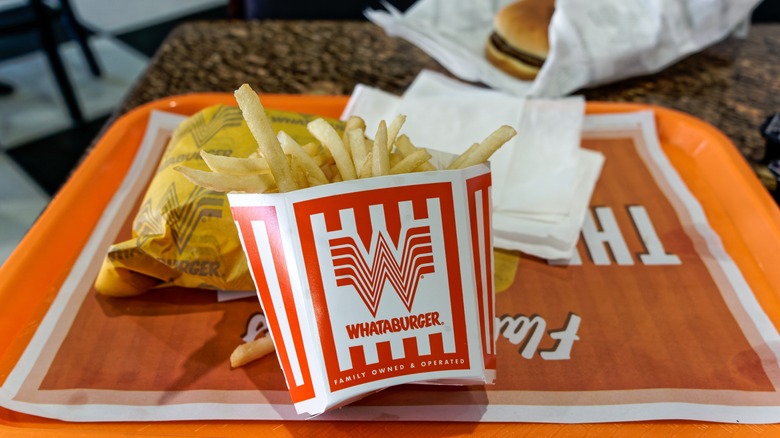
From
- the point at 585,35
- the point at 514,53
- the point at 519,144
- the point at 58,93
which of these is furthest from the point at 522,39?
the point at 58,93

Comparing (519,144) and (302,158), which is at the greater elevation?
(302,158)

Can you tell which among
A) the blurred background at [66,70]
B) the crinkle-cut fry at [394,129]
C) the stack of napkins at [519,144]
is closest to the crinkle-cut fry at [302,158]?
the crinkle-cut fry at [394,129]

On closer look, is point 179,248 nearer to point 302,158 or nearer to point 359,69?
point 302,158

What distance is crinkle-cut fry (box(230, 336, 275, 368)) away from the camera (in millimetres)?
893

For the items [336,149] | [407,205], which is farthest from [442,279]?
[336,149]

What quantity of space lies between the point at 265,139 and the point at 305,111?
73 centimetres

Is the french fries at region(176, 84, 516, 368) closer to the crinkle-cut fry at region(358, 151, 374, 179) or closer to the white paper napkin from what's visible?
the crinkle-cut fry at region(358, 151, 374, 179)

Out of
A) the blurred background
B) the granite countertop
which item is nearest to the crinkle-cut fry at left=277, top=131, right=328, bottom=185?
the granite countertop

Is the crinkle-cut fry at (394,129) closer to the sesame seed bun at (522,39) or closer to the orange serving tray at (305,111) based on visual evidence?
the orange serving tray at (305,111)

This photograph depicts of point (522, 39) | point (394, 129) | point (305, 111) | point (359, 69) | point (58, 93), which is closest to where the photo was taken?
point (394, 129)

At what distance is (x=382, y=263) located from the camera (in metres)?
0.76

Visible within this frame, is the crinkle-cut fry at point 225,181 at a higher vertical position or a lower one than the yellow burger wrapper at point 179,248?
higher

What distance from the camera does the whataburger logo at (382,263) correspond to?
75 cm

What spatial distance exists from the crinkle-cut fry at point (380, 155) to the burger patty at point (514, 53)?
90 centimetres
